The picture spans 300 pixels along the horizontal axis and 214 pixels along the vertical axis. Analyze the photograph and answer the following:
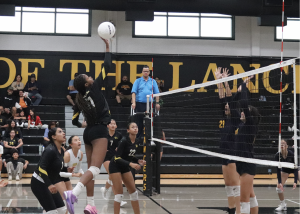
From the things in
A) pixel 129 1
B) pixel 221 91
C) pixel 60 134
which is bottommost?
pixel 60 134

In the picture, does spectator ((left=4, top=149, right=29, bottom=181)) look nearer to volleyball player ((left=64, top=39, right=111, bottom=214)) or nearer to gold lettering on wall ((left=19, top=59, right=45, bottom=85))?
gold lettering on wall ((left=19, top=59, right=45, bottom=85))

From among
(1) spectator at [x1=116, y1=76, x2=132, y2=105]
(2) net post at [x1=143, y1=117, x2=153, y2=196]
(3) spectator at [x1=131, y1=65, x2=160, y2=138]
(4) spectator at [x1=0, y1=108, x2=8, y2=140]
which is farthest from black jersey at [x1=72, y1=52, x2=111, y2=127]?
(1) spectator at [x1=116, y1=76, x2=132, y2=105]

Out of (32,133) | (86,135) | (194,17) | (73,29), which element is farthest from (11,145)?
(194,17)

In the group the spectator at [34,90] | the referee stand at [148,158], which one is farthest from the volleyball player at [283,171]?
the spectator at [34,90]

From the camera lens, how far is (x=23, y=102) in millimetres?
16703

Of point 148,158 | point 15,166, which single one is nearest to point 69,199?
point 148,158

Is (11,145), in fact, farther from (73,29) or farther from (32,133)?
(73,29)

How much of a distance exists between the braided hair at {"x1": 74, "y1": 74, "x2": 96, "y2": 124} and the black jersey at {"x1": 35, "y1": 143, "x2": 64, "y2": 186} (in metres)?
0.68

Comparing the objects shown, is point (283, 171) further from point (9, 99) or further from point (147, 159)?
point (9, 99)

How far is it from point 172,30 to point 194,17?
1159 mm

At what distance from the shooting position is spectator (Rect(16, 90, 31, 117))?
54.1 ft

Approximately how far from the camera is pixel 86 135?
18.5 ft

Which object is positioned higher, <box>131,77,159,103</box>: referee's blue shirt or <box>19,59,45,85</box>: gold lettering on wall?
<box>19,59,45,85</box>: gold lettering on wall

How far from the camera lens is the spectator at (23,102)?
54.1 feet
